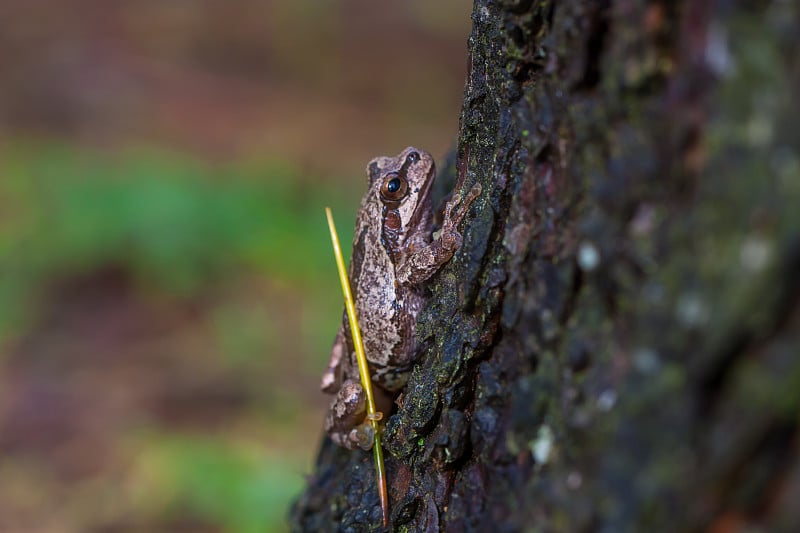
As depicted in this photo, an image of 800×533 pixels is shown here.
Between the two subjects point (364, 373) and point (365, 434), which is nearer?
point (365, 434)

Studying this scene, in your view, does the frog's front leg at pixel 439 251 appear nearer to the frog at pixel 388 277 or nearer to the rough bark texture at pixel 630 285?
the frog at pixel 388 277

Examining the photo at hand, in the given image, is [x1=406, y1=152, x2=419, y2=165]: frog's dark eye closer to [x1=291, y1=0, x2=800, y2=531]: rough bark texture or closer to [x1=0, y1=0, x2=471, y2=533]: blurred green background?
[x1=291, y1=0, x2=800, y2=531]: rough bark texture

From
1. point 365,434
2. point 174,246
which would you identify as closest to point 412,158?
point 365,434

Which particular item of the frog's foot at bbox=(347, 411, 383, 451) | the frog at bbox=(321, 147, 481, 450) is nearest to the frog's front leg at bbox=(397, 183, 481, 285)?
the frog at bbox=(321, 147, 481, 450)

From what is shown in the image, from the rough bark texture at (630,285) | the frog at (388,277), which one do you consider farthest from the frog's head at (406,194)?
the rough bark texture at (630,285)

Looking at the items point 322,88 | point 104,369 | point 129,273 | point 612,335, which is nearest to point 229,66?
point 322,88

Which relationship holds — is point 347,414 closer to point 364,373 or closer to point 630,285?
point 364,373
